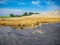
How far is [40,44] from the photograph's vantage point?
7.31 feet

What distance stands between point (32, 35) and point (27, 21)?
0.34 m

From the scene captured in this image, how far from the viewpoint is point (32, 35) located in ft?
7.79

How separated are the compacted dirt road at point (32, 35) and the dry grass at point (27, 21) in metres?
0.08

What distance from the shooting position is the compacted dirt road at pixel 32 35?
2244mm

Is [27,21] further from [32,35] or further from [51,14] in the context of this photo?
[51,14]

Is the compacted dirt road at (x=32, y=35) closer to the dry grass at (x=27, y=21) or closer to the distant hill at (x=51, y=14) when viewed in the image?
the dry grass at (x=27, y=21)

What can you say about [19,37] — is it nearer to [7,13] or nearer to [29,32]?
[29,32]

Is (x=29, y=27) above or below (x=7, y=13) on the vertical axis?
below

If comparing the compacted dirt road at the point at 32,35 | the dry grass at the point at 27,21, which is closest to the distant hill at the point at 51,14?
Result: the dry grass at the point at 27,21

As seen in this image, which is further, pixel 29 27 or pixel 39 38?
pixel 29 27

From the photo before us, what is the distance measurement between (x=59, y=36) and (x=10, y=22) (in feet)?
3.25

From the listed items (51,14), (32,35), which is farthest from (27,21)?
(51,14)

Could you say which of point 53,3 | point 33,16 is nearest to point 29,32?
point 33,16

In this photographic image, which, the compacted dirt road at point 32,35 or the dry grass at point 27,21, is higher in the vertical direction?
the dry grass at point 27,21
